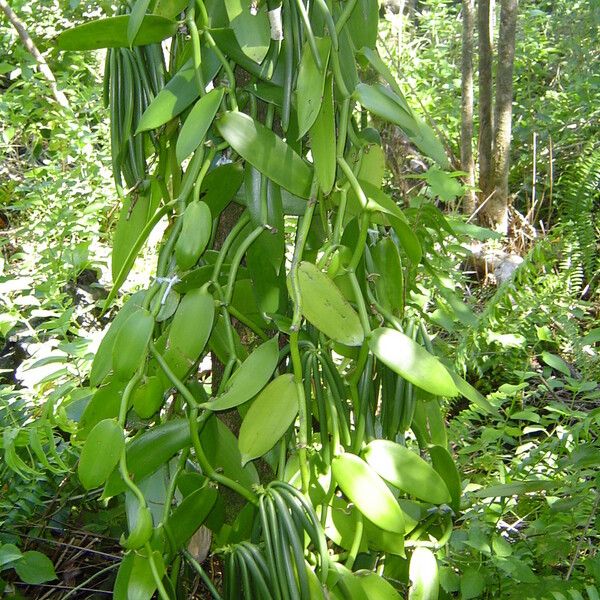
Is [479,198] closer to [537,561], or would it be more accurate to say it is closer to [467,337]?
[467,337]

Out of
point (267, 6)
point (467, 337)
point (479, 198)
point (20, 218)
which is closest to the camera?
point (267, 6)

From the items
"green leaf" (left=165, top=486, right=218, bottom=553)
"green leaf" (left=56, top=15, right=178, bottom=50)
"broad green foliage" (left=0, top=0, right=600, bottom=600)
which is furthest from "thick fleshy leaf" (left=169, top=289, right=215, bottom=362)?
"green leaf" (left=56, top=15, right=178, bottom=50)

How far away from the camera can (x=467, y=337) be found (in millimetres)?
1501

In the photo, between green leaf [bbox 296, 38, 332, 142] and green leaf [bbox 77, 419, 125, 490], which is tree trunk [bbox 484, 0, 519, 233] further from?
green leaf [bbox 77, 419, 125, 490]

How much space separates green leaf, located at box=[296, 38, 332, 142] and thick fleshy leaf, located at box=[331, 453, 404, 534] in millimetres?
241

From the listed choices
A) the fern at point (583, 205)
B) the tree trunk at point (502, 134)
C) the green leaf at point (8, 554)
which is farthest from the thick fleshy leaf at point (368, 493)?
the tree trunk at point (502, 134)

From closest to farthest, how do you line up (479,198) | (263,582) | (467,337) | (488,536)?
1. (263,582)
2. (488,536)
3. (467,337)
4. (479,198)

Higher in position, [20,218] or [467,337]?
[20,218]

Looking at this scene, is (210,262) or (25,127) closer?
(210,262)

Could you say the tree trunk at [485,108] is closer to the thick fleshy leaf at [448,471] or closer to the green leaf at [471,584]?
the green leaf at [471,584]

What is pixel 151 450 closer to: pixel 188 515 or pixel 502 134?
pixel 188 515

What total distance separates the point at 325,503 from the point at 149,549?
0.43 ft

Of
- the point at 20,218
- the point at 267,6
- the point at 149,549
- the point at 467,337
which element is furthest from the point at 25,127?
the point at 149,549

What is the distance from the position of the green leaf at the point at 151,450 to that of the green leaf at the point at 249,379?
1.8 inches
